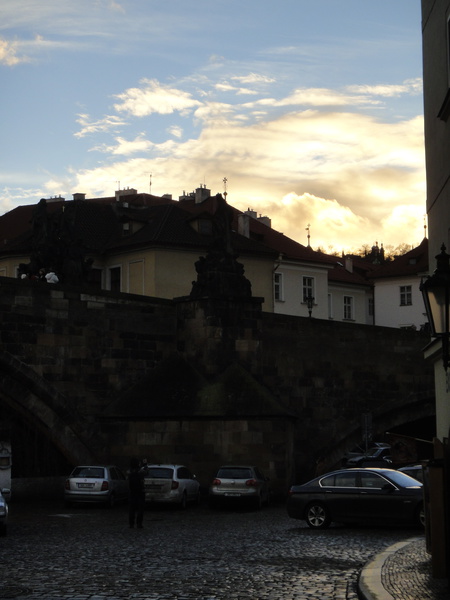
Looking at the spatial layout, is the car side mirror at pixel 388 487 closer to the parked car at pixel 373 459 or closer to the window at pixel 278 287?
the parked car at pixel 373 459

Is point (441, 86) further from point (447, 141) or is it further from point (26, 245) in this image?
point (26, 245)

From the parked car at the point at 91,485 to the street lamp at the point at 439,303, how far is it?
1701 centimetres

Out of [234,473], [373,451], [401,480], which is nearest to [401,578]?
[401,480]

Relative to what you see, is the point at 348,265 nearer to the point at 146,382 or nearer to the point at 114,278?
the point at 114,278

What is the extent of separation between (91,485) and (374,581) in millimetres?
15637

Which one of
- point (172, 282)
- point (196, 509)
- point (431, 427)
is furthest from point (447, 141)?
point (172, 282)

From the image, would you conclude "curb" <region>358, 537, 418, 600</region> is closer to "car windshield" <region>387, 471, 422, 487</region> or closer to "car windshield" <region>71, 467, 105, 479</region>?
"car windshield" <region>387, 471, 422, 487</region>

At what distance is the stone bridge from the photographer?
29266mm

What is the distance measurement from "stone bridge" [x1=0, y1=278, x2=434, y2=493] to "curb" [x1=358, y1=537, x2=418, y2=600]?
1486 centimetres

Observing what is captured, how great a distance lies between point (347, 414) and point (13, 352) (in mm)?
12713

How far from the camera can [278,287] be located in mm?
67438

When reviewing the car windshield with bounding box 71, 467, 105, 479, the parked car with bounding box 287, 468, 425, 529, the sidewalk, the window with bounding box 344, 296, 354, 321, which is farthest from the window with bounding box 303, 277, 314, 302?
the sidewalk

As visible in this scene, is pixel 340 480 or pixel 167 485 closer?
pixel 340 480

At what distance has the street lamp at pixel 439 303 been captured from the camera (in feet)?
37.9
